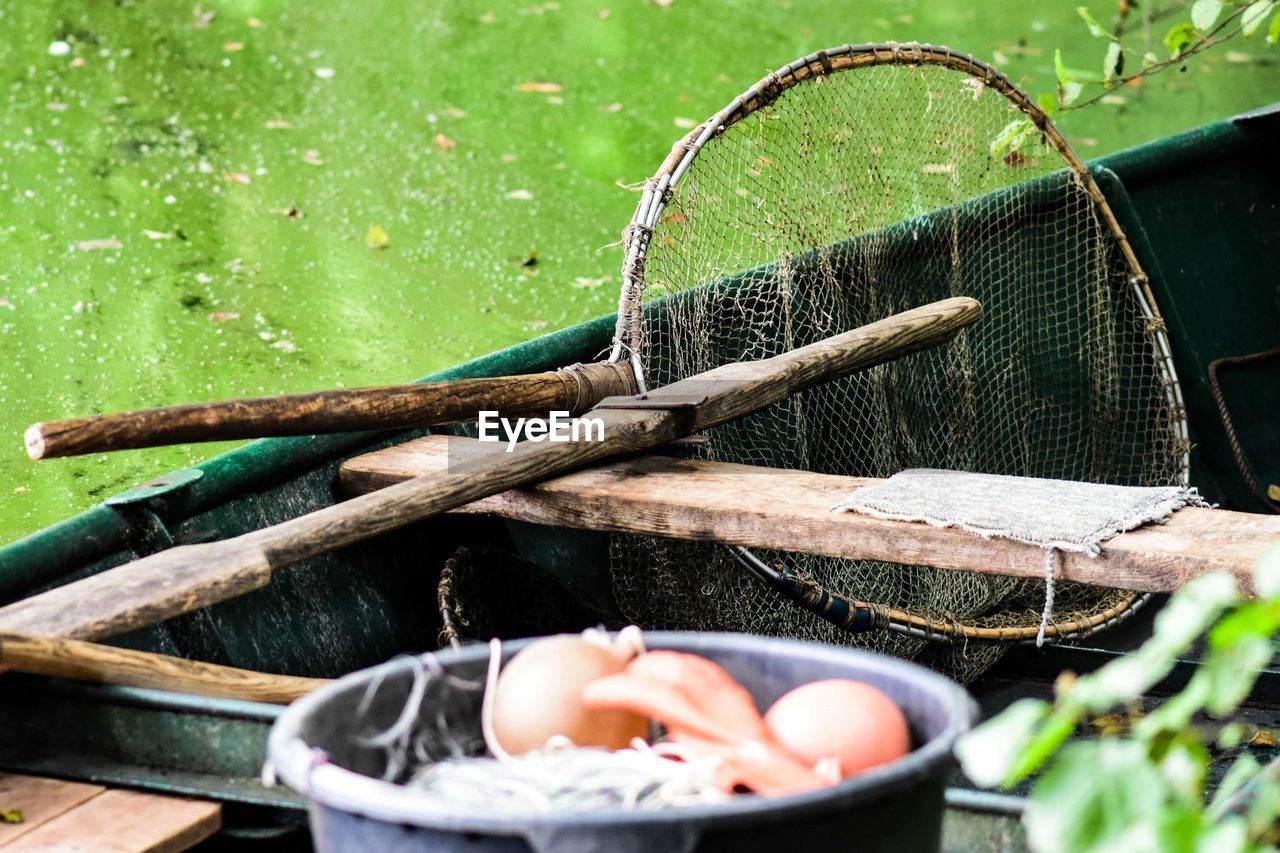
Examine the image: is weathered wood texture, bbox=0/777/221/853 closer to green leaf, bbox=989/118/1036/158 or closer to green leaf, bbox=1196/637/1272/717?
green leaf, bbox=1196/637/1272/717

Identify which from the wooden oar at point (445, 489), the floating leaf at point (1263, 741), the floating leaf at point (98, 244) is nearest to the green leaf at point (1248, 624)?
the wooden oar at point (445, 489)

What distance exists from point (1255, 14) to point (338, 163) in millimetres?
4509

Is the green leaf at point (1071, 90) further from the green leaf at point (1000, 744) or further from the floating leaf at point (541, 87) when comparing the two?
the floating leaf at point (541, 87)

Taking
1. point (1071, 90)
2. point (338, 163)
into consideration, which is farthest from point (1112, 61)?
point (338, 163)

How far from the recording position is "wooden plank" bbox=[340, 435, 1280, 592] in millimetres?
1676

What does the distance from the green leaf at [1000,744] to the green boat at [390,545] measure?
429 millimetres

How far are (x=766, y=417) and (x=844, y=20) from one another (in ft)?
17.7

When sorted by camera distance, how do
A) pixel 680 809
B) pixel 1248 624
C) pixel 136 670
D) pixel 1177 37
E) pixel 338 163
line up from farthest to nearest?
pixel 338 163
pixel 1177 37
pixel 136 670
pixel 680 809
pixel 1248 624

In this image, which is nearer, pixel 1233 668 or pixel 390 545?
pixel 1233 668

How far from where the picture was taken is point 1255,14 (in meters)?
1.85

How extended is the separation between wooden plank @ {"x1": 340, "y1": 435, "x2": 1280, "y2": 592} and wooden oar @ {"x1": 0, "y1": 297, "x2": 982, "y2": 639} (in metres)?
0.06

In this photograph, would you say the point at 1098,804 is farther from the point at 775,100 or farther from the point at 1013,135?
the point at 1013,135

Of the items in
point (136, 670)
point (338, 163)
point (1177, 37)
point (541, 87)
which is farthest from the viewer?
point (541, 87)

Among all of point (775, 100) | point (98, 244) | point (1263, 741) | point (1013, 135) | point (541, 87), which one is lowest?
point (1263, 741)
